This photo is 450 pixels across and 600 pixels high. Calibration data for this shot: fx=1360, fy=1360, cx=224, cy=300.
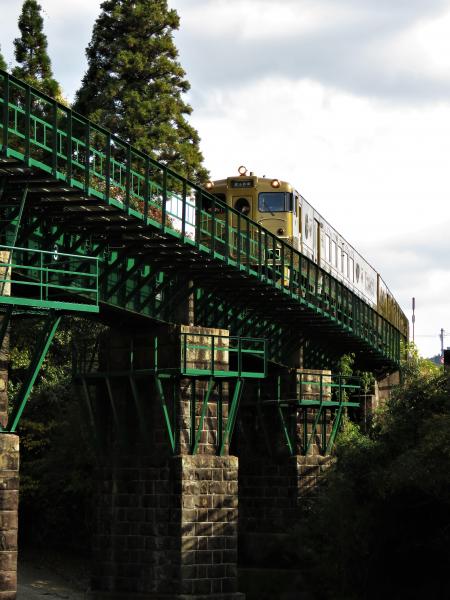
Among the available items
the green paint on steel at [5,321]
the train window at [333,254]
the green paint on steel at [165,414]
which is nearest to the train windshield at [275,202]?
the train window at [333,254]

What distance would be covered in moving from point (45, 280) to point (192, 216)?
28.0ft

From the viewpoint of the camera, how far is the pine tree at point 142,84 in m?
62.9

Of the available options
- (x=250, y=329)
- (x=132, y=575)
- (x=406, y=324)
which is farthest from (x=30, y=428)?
(x=406, y=324)

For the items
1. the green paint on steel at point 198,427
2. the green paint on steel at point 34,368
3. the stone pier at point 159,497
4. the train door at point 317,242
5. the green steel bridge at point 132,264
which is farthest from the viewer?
the train door at point 317,242

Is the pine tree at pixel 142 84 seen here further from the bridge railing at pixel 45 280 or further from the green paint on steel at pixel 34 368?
the green paint on steel at pixel 34 368

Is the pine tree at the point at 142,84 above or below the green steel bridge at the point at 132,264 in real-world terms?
above

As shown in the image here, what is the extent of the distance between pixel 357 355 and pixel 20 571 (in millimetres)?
16124

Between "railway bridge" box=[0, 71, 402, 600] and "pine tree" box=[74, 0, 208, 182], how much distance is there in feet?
64.2

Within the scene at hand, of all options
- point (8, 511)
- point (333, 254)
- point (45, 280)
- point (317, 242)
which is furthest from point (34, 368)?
point (333, 254)

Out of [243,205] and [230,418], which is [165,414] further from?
[243,205]

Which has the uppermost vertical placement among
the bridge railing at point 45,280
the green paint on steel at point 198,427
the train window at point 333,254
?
the train window at point 333,254

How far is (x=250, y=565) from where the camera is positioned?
46750 mm

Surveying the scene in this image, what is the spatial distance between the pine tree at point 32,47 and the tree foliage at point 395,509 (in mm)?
30335

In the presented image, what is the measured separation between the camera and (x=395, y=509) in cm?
3591
